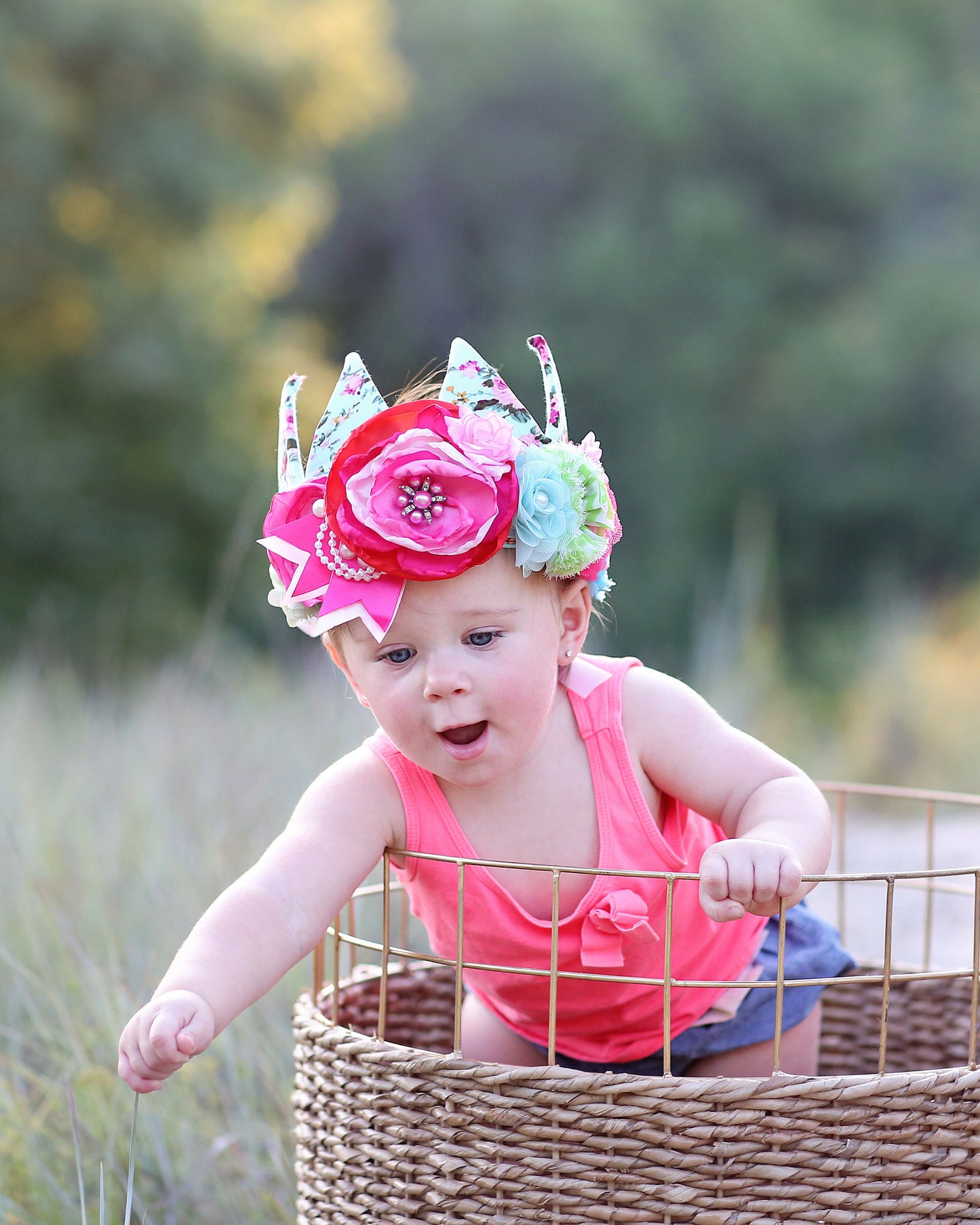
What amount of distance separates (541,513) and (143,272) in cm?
661

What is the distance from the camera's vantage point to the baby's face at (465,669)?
4.23 feet

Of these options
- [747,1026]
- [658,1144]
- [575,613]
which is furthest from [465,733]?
[747,1026]

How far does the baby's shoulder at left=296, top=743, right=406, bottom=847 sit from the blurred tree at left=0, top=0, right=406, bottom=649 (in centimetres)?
581

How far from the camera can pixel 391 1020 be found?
184cm

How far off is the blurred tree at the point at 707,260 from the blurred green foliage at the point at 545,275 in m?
0.03

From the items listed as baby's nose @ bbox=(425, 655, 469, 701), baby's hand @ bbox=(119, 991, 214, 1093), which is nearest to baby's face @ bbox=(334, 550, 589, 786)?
baby's nose @ bbox=(425, 655, 469, 701)

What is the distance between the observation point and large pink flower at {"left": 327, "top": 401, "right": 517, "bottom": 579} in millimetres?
1235

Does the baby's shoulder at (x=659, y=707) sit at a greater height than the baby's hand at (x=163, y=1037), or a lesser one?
greater

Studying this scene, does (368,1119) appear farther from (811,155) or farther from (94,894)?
(811,155)

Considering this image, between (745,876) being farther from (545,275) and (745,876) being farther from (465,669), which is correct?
(545,275)

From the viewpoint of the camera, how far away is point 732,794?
4.73ft

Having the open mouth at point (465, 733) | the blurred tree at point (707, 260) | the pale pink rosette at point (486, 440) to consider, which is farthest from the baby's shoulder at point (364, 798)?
the blurred tree at point (707, 260)

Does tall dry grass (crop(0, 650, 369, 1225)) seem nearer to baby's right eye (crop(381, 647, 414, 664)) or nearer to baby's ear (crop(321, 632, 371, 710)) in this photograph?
baby's ear (crop(321, 632, 371, 710))

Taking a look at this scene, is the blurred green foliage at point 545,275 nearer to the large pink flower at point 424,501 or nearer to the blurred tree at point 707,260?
the blurred tree at point 707,260
